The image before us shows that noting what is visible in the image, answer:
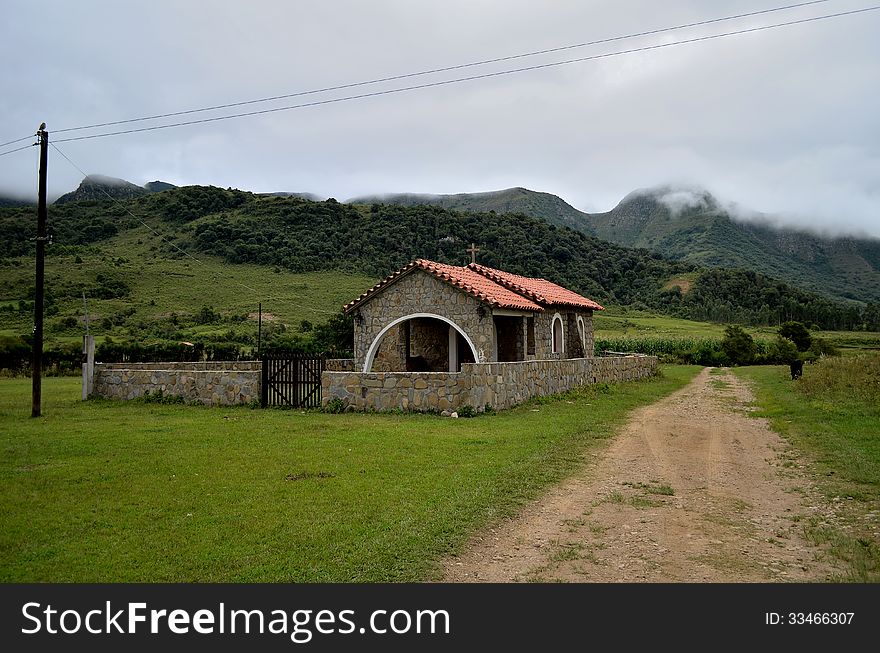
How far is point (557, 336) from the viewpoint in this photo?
23625 millimetres

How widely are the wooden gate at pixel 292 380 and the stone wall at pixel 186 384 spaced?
35 cm

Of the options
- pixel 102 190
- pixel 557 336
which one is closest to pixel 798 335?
pixel 557 336

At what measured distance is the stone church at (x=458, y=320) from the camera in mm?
18328

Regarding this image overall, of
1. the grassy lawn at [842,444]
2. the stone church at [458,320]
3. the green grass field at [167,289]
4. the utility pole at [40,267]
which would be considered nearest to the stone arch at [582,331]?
the stone church at [458,320]

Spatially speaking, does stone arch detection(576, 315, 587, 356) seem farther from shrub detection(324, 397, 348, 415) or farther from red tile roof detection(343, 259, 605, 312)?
shrub detection(324, 397, 348, 415)

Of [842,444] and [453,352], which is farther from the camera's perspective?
[453,352]

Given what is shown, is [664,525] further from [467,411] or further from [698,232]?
[698,232]

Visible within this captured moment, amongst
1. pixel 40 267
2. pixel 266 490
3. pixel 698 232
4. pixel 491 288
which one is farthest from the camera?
pixel 698 232

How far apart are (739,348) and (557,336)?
22.4 metres

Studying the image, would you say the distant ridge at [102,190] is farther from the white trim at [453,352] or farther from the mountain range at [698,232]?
the white trim at [453,352]

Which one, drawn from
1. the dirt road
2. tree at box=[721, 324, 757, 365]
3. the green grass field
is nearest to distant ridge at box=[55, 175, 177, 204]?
the green grass field

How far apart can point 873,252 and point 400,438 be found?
497 feet

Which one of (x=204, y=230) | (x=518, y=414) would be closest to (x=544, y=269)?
(x=204, y=230)

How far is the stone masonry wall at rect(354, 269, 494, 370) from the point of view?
59.5ft
